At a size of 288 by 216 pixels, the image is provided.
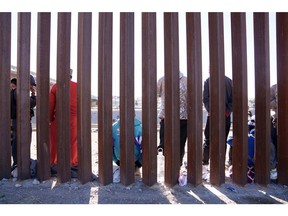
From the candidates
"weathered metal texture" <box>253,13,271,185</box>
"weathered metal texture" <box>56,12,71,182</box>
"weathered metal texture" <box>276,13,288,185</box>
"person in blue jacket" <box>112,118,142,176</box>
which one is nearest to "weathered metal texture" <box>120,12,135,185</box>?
"person in blue jacket" <box>112,118,142,176</box>

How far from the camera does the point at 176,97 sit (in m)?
3.04

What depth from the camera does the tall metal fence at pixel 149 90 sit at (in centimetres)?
300

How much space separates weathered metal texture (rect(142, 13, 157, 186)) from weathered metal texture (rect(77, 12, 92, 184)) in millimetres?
629

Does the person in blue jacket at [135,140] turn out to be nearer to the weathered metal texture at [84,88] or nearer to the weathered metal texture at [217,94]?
the weathered metal texture at [84,88]

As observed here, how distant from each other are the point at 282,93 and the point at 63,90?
256cm

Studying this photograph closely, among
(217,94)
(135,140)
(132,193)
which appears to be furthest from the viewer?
(135,140)

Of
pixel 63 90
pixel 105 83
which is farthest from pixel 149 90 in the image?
pixel 63 90

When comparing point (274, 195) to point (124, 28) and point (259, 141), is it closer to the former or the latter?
point (259, 141)

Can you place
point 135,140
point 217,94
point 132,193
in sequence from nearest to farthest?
point 132,193, point 217,94, point 135,140

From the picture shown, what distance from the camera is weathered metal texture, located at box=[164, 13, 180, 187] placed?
9.84ft

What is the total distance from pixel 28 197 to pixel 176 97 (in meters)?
1.93

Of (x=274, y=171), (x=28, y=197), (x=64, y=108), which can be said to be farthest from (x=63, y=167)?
(x=274, y=171)

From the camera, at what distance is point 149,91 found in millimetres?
2996

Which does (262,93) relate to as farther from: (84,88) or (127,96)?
(84,88)
